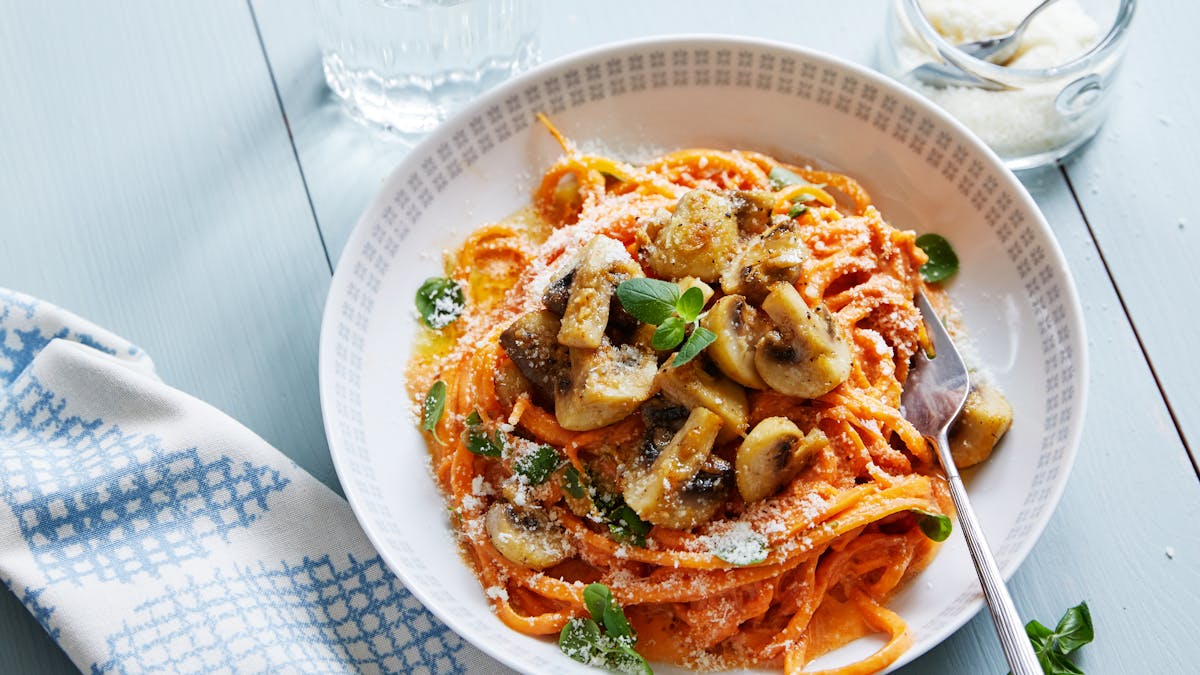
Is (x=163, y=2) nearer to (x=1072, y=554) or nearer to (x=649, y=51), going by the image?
(x=649, y=51)

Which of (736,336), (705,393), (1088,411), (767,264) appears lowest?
(1088,411)

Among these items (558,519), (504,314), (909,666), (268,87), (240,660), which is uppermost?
(268,87)

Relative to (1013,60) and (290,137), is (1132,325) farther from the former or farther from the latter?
(290,137)

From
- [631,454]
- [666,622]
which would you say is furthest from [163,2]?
[666,622]

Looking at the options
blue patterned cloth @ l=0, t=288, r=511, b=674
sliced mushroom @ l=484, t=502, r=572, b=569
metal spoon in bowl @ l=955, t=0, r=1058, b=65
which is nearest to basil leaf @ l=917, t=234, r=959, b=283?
metal spoon in bowl @ l=955, t=0, r=1058, b=65

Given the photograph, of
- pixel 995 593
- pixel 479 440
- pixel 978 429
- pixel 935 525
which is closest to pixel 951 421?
pixel 978 429

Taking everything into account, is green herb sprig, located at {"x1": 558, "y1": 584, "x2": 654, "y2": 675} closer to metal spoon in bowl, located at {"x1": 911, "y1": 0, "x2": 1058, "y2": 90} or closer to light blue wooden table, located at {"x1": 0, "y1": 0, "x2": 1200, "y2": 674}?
light blue wooden table, located at {"x1": 0, "y1": 0, "x2": 1200, "y2": 674}
